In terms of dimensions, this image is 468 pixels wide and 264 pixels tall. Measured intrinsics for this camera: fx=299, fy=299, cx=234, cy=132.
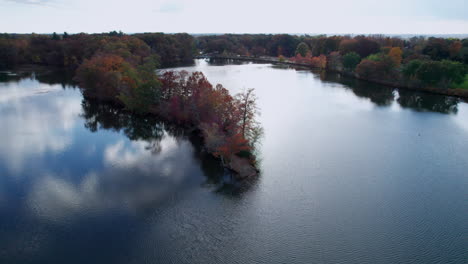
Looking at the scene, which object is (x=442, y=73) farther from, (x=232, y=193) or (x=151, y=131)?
(x=151, y=131)

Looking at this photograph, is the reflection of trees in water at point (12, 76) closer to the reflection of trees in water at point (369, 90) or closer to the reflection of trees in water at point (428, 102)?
the reflection of trees in water at point (369, 90)

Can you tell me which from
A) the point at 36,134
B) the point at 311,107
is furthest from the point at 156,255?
the point at 311,107

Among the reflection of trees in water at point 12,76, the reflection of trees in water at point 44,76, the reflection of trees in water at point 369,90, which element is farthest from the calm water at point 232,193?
the reflection of trees in water at point 12,76

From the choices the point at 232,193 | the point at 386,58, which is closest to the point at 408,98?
the point at 386,58

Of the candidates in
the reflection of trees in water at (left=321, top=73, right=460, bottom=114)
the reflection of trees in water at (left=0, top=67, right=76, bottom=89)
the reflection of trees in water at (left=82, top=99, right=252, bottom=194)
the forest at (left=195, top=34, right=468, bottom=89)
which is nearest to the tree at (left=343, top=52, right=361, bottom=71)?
the forest at (left=195, top=34, right=468, bottom=89)

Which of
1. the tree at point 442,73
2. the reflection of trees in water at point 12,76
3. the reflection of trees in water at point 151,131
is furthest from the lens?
the reflection of trees in water at point 12,76

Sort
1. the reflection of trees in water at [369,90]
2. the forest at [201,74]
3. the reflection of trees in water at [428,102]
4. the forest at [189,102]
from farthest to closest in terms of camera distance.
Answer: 1. the reflection of trees in water at [369,90]
2. the reflection of trees in water at [428,102]
3. the forest at [201,74]
4. the forest at [189,102]

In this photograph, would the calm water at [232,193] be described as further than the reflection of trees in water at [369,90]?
No
